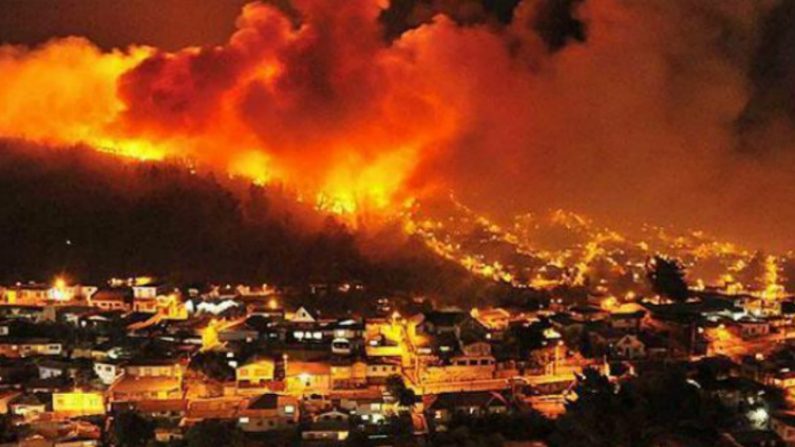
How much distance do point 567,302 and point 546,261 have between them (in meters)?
6.28

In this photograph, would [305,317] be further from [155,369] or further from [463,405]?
[463,405]

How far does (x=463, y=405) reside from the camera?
10.6m

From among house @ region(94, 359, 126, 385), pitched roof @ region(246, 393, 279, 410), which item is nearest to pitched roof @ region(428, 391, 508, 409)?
pitched roof @ region(246, 393, 279, 410)

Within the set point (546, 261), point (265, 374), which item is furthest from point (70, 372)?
point (546, 261)

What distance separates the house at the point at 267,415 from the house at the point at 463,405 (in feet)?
5.67

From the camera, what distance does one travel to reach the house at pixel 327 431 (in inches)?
386

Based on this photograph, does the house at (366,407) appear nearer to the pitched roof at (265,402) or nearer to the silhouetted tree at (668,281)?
the pitched roof at (265,402)

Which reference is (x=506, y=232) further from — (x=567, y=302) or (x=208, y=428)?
(x=208, y=428)

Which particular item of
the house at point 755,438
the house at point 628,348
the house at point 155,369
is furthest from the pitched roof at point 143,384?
the house at point 755,438

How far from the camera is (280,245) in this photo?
1909 centimetres

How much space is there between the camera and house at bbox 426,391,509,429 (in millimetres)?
10469

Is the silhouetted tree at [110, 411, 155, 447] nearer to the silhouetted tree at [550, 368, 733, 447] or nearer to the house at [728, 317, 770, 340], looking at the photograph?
the silhouetted tree at [550, 368, 733, 447]

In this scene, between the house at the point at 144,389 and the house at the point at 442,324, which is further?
the house at the point at 442,324

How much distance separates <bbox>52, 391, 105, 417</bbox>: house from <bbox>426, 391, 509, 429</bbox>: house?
434cm
